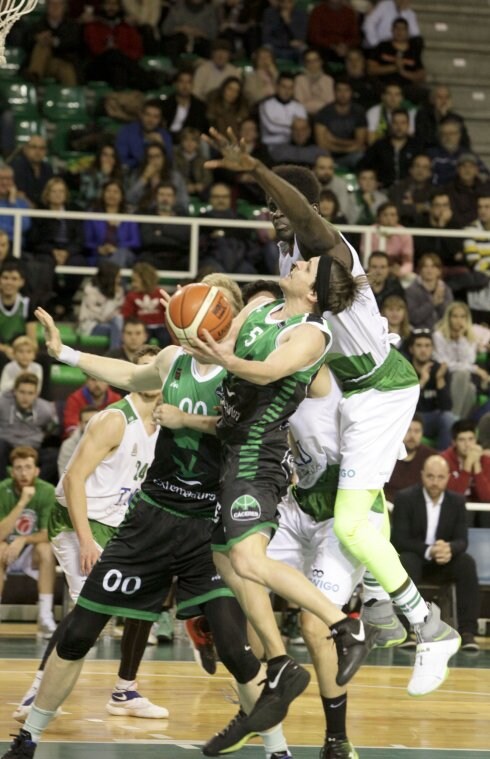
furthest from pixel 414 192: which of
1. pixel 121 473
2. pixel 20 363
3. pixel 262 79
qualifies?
pixel 121 473

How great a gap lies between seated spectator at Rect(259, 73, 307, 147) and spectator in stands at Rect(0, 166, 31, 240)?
11.1ft

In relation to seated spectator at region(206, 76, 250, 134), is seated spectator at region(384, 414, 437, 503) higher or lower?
lower

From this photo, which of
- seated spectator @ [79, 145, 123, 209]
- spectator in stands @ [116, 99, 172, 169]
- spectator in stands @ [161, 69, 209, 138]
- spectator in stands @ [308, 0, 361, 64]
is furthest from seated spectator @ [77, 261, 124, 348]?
spectator in stands @ [308, 0, 361, 64]

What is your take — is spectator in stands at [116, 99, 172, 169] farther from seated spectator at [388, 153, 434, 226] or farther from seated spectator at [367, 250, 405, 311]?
seated spectator at [367, 250, 405, 311]

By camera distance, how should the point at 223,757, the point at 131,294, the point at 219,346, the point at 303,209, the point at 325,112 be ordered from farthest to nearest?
1. the point at 325,112
2. the point at 131,294
3. the point at 223,757
4. the point at 303,209
5. the point at 219,346

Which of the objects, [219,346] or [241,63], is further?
[241,63]

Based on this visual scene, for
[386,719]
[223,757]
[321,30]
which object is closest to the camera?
[223,757]

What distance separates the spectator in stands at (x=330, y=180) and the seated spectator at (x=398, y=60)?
278 centimetres

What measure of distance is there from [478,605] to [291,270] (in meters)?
5.78

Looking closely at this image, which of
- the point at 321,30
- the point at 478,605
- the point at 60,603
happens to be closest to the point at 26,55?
the point at 321,30

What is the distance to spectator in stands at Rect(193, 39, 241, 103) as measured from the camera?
16.9 metres

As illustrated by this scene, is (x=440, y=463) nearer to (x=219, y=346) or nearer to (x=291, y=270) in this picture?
(x=291, y=270)

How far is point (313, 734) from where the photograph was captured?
7.38 m

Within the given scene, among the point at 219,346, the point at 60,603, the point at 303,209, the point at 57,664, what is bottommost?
the point at 60,603
